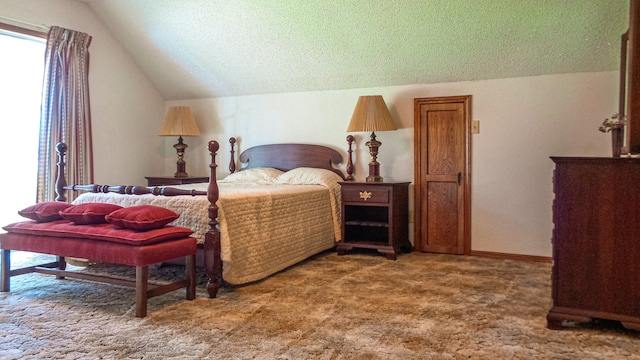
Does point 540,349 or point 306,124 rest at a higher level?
point 306,124

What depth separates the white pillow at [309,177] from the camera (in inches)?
171

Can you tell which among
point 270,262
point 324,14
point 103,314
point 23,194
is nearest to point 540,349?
point 270,262

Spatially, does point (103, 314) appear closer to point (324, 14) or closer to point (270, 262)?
point (270, 262)

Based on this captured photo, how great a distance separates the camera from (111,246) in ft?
8.05

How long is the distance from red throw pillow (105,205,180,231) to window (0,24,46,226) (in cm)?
218

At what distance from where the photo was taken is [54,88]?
13.9ft

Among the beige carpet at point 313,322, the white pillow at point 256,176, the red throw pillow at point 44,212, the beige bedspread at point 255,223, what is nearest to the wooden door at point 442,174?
the beige carpet at point 313,322

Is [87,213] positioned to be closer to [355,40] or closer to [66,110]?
[66,110]

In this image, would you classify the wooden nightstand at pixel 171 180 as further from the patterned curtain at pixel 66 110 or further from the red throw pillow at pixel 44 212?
the red throw pillow at pixel 44 212

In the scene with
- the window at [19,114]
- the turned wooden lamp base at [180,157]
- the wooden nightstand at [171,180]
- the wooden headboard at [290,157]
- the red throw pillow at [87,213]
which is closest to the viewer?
the red throw pillow at [87,213]

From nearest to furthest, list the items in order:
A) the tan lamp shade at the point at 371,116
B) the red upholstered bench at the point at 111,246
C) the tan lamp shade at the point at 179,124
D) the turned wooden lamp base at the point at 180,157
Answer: the red upholstered bench at the point at 111,246
the tan lamp shade at the point at 371,116
the tan lamp shade at the point at 179,124
the turned wooden lamp base at the point at 180,157

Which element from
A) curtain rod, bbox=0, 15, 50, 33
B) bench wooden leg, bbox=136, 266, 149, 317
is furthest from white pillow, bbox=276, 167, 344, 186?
curtain rod, bbox=0, 15, 50, 33

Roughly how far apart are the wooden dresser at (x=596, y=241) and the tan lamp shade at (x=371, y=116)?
2020mm

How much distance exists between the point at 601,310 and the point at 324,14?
2.93 metres
